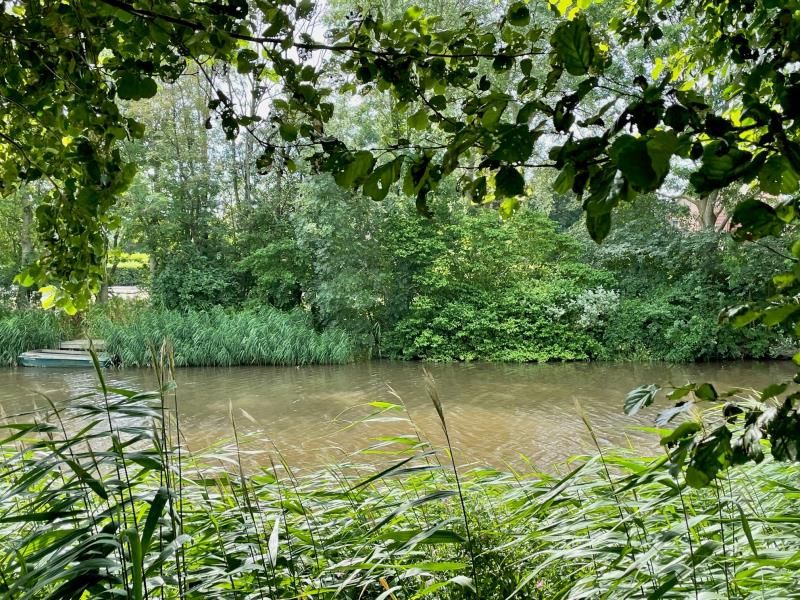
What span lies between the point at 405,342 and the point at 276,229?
5.28m

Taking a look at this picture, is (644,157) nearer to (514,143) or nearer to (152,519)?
(514,143)

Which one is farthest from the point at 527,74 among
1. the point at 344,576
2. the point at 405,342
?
the point at 405,342

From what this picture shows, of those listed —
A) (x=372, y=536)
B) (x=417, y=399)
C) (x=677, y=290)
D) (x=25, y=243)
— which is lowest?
(x=417, y=399)

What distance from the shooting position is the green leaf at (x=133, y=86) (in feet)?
3.89

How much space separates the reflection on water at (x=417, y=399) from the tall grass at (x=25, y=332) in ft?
2.90

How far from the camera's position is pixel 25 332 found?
41.6 ft

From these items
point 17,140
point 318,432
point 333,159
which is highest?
point 17,140

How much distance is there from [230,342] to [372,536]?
36.7ft

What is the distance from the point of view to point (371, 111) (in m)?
13.5

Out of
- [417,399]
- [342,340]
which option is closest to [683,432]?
[417,399]

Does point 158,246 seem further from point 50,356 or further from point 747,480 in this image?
point 747,480

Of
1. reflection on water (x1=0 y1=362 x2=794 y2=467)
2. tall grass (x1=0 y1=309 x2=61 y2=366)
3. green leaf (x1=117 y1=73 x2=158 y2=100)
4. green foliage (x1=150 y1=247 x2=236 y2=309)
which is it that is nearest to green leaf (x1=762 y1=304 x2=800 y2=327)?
green leaf (x1=117 y1=73 x2=158 y2=100)

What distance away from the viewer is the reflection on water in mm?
6098

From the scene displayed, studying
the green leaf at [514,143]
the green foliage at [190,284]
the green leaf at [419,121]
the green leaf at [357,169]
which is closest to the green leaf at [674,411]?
the green leaf at [514,143]
